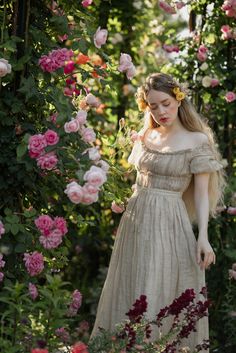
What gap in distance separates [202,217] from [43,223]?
2.72 ft

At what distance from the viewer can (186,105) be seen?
3594mm

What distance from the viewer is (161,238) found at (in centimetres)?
348

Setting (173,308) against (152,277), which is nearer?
(173,308)

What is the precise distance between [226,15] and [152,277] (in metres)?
1.84

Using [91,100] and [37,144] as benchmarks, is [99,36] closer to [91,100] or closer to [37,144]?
[91,100]

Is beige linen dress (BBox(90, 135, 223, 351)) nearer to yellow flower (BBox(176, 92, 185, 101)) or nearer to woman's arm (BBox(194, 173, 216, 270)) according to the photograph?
woman's arm (BBox(194, 173, 216, 270))

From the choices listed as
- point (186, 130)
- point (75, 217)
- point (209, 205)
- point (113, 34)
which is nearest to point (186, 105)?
point (186, 130)

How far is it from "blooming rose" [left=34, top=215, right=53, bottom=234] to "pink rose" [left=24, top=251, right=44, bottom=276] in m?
0.15

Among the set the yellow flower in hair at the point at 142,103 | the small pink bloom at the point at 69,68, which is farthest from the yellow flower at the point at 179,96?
the small pink bloom at the point at 69,68

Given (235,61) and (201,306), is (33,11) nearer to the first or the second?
(201,306)

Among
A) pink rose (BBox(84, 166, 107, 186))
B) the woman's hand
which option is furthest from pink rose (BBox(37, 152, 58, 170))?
the woman's hand

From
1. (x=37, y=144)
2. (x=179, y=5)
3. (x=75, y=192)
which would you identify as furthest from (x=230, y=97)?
(x=75, y=192)

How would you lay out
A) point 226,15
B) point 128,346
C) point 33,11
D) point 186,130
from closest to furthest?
point 128,346
point 33,11
point 186,130
point 226,15

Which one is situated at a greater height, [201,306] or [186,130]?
[186,130]
